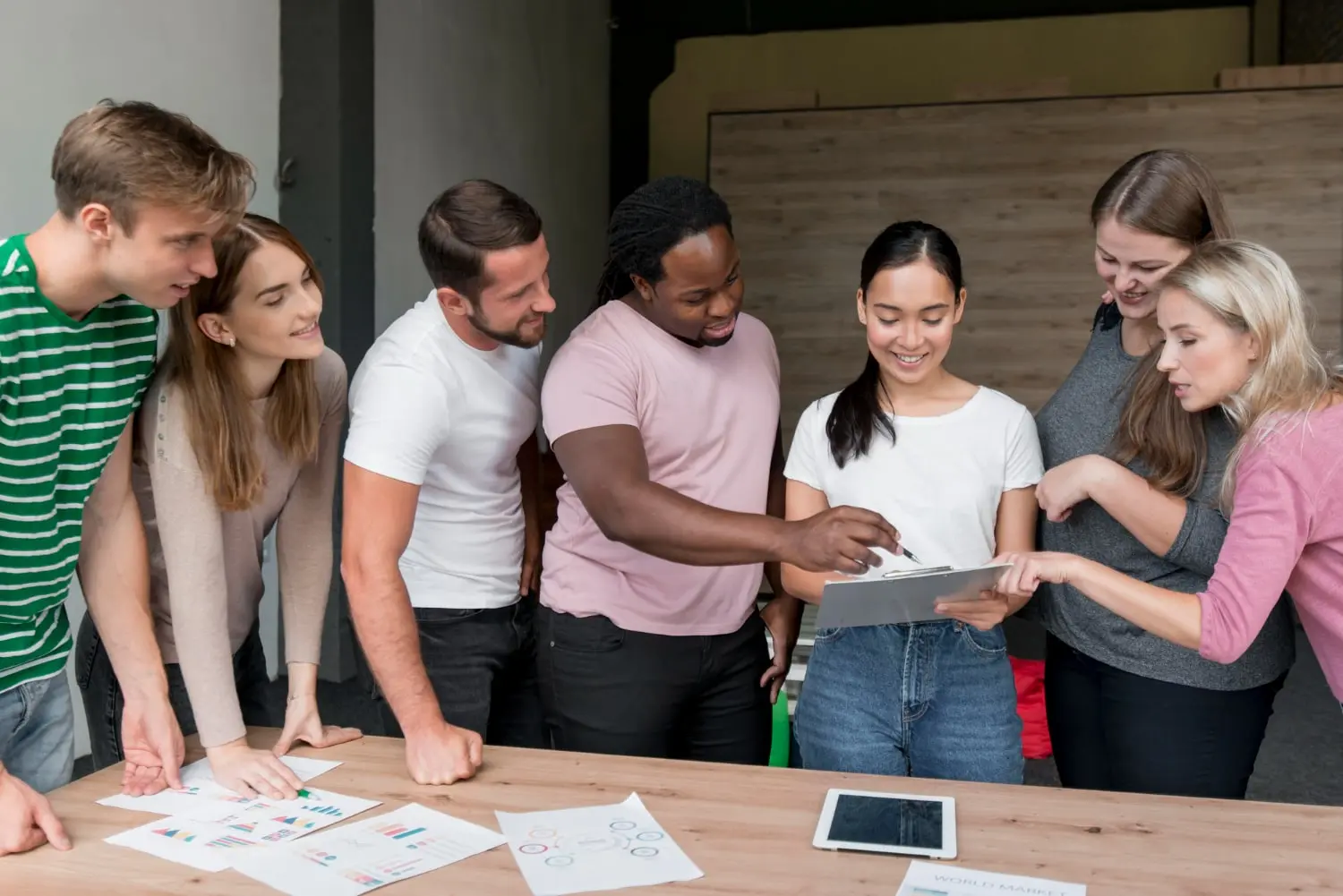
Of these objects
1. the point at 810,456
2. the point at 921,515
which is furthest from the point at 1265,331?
the point at 810,456

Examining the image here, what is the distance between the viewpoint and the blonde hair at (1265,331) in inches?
64.8

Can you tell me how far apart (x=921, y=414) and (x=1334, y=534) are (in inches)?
23.8

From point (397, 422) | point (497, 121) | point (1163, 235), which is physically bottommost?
point (397, 422)

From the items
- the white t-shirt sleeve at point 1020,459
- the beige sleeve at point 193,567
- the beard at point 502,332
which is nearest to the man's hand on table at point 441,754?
the beige sleeve at point 193,567

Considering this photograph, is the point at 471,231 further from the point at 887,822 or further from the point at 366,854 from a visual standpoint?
the point at 887,822

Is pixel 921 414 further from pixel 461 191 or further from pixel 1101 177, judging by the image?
pixel 1101 177

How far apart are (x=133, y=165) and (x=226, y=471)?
0.46 m

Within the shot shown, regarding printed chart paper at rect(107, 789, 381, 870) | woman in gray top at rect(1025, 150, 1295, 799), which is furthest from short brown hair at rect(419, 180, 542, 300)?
woman in gray top at rect(1025, 150, 1295, 799)

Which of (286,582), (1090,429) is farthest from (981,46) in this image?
(286,582)

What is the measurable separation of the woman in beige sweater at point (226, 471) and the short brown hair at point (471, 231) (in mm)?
232

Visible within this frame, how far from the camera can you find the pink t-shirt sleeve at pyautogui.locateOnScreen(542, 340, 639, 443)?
191 cm

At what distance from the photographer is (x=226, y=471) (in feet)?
5.59

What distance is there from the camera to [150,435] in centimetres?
171

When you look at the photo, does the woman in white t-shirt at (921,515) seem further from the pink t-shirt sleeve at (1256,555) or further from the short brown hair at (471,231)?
the short brown hair at (471,231)
